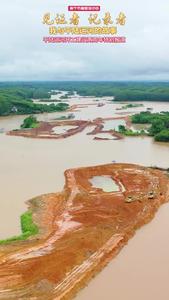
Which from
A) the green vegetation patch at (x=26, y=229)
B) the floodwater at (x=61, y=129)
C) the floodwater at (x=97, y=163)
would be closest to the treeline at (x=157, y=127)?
the floodwater at (x=97, y=163)

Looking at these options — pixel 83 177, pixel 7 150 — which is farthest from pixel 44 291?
pixel 7 150

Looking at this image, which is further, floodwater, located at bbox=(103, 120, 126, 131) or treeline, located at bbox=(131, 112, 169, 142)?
floodwater, located at bbox=(103, 120, 126, 131)

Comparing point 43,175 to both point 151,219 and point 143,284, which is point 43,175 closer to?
point 151,219

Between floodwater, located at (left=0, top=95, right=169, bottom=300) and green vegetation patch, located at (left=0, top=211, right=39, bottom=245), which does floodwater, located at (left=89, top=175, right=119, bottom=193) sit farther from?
green vegetation patch, located at (left=0, top=211, right=39, bottom=245)

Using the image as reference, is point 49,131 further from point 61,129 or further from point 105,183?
point 105,183

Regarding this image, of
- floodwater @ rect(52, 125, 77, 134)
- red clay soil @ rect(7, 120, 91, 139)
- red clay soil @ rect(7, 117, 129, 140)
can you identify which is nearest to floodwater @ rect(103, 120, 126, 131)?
red clay soil @ rect(7, 117, 129, 140)

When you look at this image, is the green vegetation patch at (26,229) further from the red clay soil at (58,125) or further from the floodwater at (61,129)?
the floodwater at (61,129)
